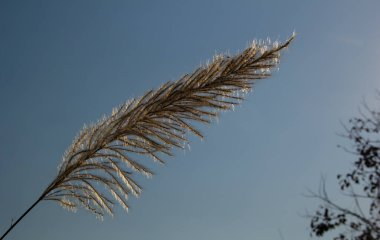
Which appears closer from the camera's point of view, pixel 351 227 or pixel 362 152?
pixel 351 227

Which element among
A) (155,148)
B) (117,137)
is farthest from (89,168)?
(155,148)

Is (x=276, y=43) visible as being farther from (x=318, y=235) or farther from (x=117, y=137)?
(x=318, y=235)

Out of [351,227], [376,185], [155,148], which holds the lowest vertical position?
[351,227]

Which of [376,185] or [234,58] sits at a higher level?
[234,58]

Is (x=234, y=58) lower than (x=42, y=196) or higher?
higher

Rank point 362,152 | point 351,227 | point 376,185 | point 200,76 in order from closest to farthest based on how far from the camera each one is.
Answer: point 200,76, point 351,227, point 376,185, point 362,152

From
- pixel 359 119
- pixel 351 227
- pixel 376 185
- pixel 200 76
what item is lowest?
pixel 351 227

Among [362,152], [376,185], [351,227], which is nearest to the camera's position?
[351,227]

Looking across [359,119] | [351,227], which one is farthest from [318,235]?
[359,119]

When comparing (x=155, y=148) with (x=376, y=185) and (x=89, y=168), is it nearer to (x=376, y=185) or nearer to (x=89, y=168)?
(x=89, y=168)
